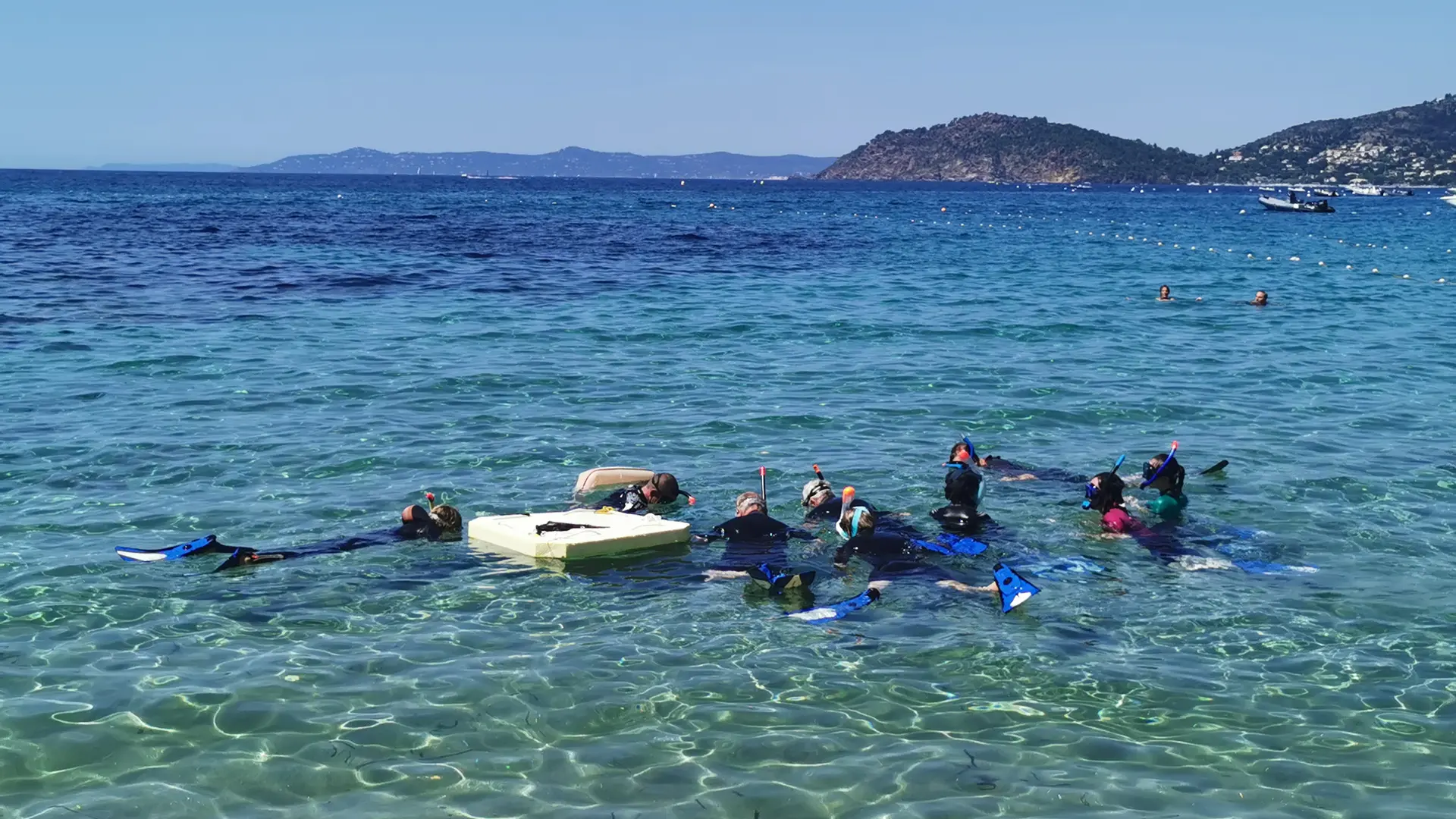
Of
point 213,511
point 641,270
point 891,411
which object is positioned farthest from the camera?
point 641,270

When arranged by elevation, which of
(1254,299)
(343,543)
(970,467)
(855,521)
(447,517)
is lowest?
(343,543)

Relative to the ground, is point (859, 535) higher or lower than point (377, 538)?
higher

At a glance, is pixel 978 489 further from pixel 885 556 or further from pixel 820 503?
pixel 885 556

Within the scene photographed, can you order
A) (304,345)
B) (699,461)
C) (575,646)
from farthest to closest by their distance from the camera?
(304,345) → (699,461) → (575,646)

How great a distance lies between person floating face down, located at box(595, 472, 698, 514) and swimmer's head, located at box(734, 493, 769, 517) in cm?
118

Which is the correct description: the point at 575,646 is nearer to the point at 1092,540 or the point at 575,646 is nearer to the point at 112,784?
the point at 112,784

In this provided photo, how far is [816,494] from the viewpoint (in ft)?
49.5

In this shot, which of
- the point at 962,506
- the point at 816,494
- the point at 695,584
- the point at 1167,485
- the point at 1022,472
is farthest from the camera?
the point at 1022,472

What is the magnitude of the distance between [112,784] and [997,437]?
46.9 ft

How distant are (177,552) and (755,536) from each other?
6.32 metres

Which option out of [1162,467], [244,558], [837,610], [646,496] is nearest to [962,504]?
[1162,467]

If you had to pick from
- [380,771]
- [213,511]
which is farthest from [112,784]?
[213,511]

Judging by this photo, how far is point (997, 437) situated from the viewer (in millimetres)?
19859

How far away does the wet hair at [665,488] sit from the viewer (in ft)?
50.6
